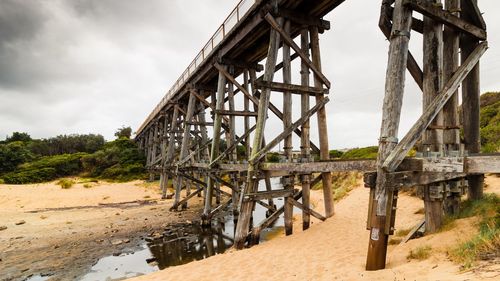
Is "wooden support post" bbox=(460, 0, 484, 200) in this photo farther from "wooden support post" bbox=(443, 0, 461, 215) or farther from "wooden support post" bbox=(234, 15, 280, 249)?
"wooden support post" bbox=(234, 15, 280, 249)

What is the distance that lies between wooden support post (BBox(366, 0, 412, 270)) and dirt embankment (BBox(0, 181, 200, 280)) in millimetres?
6315

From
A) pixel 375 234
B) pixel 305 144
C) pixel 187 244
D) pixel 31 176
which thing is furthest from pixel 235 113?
pixel 31 176

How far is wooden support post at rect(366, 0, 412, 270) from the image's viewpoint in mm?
3723

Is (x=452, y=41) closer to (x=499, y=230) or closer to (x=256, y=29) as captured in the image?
(x=499, y=230)

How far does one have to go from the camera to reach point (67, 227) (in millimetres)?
11492

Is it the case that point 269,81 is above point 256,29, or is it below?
below

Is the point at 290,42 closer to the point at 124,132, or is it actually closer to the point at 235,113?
the point at 235,113

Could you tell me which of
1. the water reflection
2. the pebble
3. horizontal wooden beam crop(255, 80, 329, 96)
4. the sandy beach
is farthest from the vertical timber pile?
the pebble

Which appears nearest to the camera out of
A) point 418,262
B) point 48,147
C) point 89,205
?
point 418,262

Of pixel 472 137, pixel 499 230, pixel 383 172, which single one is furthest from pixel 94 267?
pixel 472 137

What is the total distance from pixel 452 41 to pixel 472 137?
177 centimetres

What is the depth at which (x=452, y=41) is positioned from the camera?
15.9ft

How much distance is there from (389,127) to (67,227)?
40.6 ft

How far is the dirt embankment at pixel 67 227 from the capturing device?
7418 millimetres
